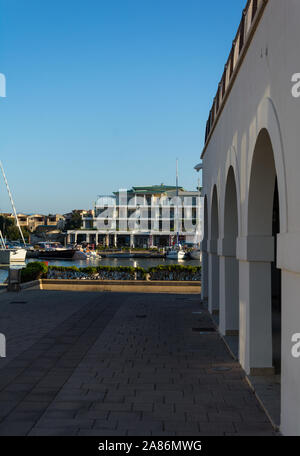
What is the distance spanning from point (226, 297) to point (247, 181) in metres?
4.05

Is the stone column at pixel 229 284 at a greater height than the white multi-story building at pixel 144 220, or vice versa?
the white multi-story building at pixel 144 220

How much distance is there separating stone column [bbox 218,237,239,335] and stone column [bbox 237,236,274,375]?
2876mm

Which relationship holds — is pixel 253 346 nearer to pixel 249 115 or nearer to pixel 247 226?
pixel 247 226

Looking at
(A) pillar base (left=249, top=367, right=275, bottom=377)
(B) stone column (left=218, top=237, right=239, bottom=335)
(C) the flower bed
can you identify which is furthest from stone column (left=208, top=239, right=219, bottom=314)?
(C) the flower bed

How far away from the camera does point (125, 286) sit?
24.3m

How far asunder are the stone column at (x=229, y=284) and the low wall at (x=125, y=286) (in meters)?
11.6

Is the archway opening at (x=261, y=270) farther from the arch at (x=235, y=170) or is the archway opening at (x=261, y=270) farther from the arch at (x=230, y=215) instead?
the arch at (x=230, y=215)

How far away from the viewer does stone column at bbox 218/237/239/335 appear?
11.3 meters

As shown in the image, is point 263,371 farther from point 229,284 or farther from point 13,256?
point 13,256

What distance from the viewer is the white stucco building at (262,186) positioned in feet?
16.8

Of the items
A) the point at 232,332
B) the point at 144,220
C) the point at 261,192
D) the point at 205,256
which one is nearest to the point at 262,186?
the point at 261,192

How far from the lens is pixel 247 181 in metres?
8.12

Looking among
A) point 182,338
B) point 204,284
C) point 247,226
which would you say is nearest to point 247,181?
point 247,226

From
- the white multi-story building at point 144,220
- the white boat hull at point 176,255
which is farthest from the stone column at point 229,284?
the white multi-story building at point 144,220
